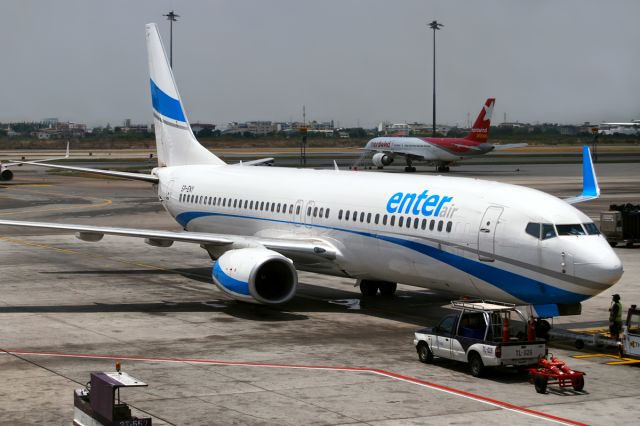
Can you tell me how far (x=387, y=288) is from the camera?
37031 millimetres

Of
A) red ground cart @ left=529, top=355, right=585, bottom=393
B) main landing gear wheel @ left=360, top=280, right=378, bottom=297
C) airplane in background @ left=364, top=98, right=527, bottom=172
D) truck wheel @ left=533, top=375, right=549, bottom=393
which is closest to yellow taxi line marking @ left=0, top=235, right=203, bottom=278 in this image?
main landing gear wheel @ left=360, top=280, right=378, bottom=297

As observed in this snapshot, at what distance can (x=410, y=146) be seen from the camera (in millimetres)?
121062

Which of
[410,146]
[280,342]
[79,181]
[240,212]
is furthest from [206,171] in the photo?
[410,146]

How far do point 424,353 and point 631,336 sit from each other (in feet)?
17.7

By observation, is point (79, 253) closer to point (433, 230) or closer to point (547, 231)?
point (433, 230)

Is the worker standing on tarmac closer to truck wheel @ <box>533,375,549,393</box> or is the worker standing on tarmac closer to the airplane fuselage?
the airplane fuselage

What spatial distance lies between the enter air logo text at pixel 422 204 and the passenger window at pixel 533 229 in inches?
107

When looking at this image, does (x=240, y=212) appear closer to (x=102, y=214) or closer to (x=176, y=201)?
(x=176, y=201)

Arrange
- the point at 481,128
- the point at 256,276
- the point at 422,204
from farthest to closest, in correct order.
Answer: the point at 481,128
the point at 256,276
the point at 422,204

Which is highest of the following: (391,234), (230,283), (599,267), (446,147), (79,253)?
(446,147)

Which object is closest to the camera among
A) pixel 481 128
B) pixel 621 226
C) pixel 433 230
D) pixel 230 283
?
pixel 433 230

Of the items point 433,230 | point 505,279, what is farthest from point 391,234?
point 505,279

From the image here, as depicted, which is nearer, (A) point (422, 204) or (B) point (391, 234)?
(A) point (422, 204)

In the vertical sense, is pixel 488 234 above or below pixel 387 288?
above
